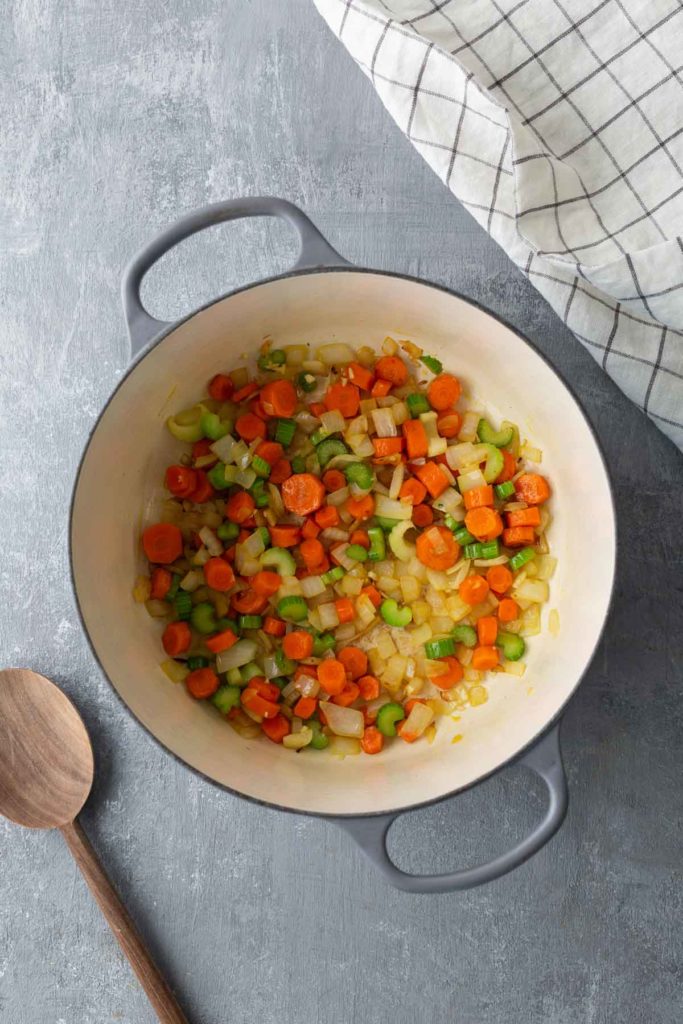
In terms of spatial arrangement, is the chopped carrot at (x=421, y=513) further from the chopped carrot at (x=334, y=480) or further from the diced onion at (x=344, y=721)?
the diced onion at (x=344, y=721)

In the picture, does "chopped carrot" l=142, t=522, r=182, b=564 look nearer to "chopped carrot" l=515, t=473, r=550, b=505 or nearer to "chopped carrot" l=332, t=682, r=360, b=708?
"chopped carrot" l=332, t=682, r=360, b=708

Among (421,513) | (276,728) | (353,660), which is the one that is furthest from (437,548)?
(276,728)

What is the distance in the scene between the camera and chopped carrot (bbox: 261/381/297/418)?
6.05 feet

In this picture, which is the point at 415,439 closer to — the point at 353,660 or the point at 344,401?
the point at 344,401

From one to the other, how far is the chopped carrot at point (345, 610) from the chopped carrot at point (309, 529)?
16cm

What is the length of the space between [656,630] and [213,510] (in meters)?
1.03

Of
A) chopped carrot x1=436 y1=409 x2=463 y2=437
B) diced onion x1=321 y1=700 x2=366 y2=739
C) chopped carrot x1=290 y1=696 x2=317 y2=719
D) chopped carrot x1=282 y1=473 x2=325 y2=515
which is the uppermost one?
chopped carrot x1=436 y1=409 x2=463 y2=437

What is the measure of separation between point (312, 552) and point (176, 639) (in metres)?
0.35

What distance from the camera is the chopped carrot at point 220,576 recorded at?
6.01 ft

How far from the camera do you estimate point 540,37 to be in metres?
1.72

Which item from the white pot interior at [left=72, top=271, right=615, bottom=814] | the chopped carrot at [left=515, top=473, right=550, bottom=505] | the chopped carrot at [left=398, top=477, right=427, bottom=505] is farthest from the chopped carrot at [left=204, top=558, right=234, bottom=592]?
the chopped carrot at [left=515, top=473, right=550, bottom=505]

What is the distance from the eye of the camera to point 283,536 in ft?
6.05

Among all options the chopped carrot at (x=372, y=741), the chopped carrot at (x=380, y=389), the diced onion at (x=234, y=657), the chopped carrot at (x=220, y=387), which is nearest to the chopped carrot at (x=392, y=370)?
the chopped carrot at (x=380, y=389)

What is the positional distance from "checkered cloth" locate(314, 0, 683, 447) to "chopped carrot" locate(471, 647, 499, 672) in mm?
682
